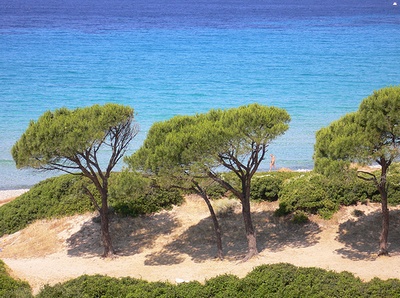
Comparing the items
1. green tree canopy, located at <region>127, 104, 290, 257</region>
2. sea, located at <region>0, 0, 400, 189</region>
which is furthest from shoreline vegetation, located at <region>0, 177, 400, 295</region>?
sea, located at <region>0, 0, 400, 189</region>

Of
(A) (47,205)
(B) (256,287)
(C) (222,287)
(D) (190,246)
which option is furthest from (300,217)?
(A) (47,205)

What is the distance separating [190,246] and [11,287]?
7.36 meters

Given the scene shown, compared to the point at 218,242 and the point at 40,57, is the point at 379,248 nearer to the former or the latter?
the point at 218,242

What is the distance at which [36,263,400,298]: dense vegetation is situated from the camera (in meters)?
17.0

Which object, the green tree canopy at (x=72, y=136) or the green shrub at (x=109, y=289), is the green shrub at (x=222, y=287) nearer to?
the green shrub at (x=109, y=289)

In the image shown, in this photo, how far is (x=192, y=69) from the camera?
73.4 meters

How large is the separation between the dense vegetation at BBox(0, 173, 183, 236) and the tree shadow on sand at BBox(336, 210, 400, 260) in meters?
7.72

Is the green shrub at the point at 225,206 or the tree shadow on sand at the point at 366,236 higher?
the green shrub at the point at 225,206

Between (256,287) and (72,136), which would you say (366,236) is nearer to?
(256,287)

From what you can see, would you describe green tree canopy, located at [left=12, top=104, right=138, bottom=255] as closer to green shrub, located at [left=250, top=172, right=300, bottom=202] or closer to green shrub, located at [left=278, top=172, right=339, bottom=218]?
green shrub, located at [left=250, top=172, right=300, bottom=202]

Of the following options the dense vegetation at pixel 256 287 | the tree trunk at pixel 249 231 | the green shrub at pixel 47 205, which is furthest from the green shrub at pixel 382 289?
the green shrub at pixel 47 205

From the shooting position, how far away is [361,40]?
96.5 m

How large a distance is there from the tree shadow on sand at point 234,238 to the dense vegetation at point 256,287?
441 centimetres

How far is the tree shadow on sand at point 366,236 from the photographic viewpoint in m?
21.8
